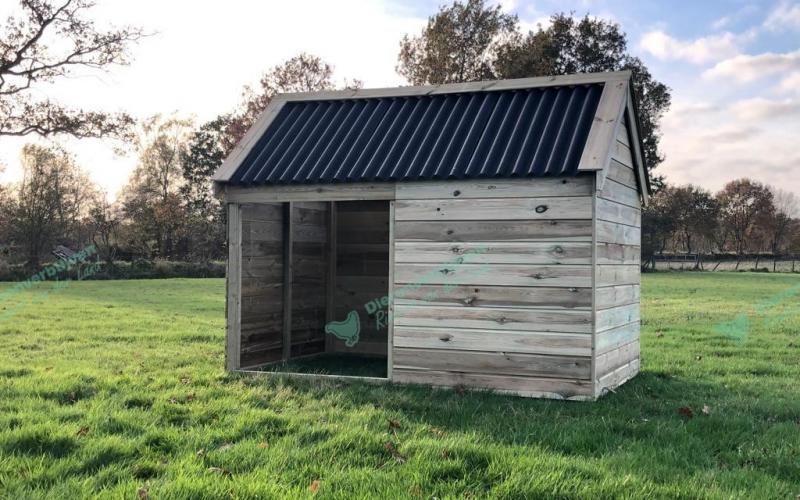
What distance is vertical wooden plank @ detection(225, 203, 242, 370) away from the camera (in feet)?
29.5

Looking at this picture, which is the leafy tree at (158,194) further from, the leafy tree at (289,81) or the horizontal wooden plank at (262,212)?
the horizontal wooden plank at (262,212)

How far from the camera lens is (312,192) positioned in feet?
28.1

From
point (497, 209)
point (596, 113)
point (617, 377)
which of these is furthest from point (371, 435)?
point (596, 113)

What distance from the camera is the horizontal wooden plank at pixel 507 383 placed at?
7.38 m

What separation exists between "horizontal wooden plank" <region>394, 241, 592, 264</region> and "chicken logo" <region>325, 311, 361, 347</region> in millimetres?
3566

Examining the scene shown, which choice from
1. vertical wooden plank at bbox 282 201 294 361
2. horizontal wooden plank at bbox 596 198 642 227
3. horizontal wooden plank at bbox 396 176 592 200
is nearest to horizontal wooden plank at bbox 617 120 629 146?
horizontal wooden plank at bbox 596 198 642 227

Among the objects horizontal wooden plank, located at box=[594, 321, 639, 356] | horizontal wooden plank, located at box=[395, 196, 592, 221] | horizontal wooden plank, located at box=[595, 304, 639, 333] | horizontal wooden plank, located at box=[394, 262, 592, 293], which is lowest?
horizontal wooden plank, located at box=[594, 321, 639, 356]

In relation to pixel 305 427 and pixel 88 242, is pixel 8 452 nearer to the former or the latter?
pixel 305 427

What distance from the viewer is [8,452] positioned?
5410 millimetres

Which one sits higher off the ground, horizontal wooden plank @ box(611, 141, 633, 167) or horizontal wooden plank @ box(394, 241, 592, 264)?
horizontal wooden plank @ box(611, 141, 633, 167)

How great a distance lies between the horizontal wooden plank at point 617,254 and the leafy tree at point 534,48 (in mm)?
25238

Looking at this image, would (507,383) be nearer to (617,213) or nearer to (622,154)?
(617,213)

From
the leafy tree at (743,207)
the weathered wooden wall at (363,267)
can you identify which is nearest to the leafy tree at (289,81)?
the weathered wooden wall at (363,267)

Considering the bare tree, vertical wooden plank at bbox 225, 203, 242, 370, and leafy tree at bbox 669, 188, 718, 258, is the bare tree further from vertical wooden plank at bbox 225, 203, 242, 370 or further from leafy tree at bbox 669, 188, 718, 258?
vertical wooden plank at bbox 225, 203, 242, 370
